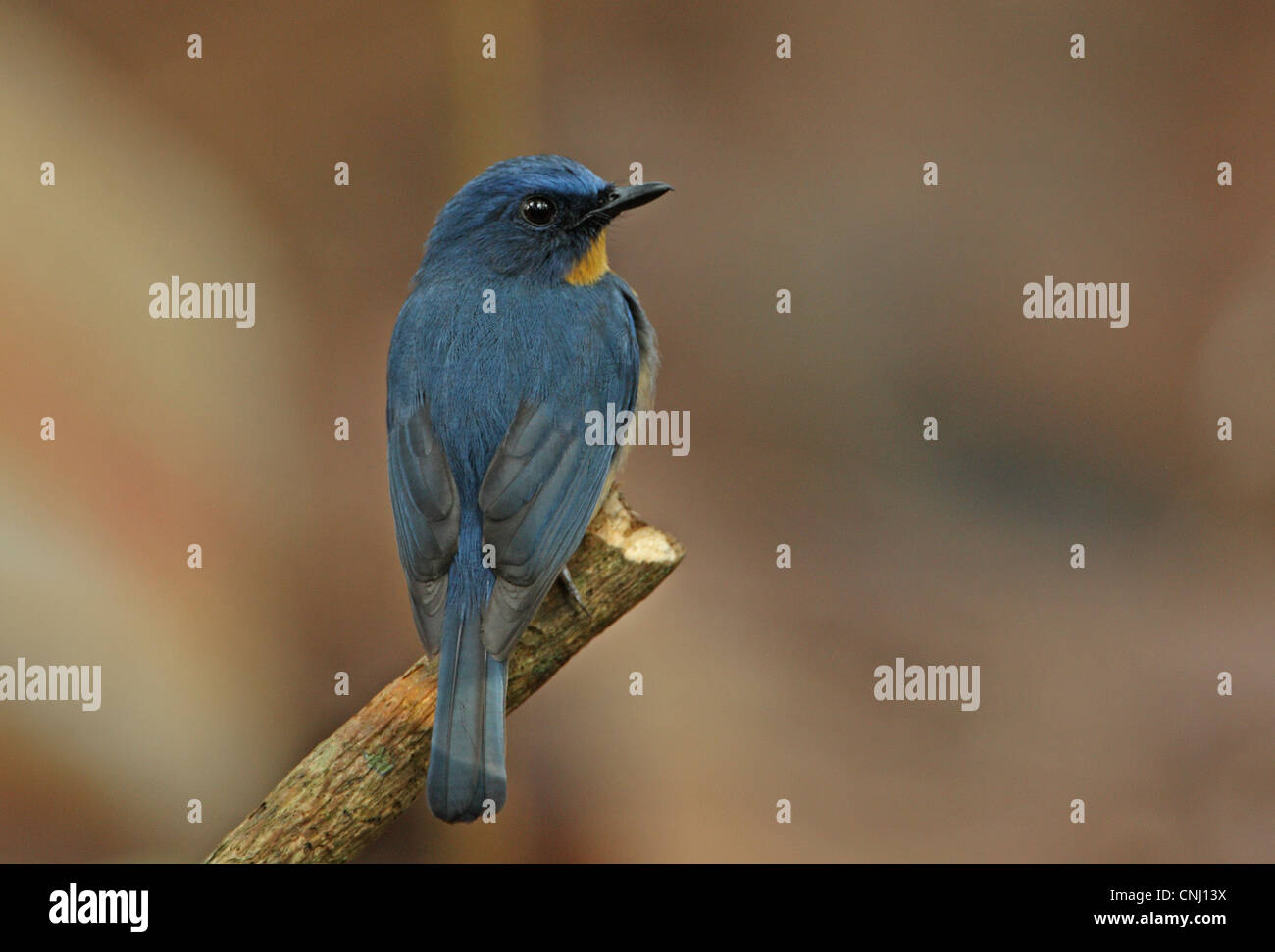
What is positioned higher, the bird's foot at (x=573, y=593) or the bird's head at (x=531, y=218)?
the bird's head at (x=531, y=218)

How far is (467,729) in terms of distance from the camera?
2.46m

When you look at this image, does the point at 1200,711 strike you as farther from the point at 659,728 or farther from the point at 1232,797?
the point at 659,728

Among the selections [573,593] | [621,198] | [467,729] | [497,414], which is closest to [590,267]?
[621,198]

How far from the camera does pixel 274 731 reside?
15.0 ft

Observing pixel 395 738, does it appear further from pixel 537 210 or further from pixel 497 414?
pixel 537 210

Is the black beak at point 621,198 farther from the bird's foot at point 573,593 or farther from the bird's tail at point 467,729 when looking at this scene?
the bird's tail at point 467,729

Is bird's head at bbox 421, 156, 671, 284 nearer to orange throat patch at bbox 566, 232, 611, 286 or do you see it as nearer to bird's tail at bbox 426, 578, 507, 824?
orange throat patch at bbox 566, 232, 611, 286

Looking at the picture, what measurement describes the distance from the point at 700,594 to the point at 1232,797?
2.12m

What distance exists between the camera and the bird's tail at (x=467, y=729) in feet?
7.95

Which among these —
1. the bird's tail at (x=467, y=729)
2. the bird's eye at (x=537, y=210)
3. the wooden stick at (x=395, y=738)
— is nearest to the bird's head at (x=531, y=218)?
the bird's eye at (x=537, y=210)

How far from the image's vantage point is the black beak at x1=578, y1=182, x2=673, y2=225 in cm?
313

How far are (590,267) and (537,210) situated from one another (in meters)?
0.20

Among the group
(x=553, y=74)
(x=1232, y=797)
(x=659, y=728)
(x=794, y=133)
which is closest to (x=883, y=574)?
(x=659, y=728)

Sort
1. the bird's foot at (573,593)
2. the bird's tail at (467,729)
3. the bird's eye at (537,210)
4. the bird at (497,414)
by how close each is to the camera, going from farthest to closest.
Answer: the bird's eye at (537,210), the bird's foot at (573,593), the bird at (497,414), the bird's tail at (467,729)
